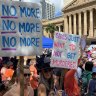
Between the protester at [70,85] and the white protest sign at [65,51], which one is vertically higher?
the white protest sign at [65,51]

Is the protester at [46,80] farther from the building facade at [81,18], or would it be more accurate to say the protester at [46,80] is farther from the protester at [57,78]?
the building facade at [81,18]

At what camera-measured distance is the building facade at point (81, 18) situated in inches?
2731

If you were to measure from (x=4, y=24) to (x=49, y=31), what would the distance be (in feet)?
282

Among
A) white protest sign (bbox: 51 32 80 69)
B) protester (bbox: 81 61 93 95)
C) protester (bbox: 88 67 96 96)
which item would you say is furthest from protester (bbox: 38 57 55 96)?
protester (bbox: 81 61 93 95)

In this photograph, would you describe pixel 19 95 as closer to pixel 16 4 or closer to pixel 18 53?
pixel 18 53

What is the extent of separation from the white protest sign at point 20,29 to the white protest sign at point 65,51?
2198 mm

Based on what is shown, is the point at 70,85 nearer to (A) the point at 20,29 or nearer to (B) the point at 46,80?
(B) the point at 46,80

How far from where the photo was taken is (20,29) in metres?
4.97

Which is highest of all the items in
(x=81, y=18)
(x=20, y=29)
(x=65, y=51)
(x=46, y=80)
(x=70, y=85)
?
(x=81, y=18)

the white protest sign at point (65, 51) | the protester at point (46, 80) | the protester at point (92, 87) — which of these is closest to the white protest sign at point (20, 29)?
the protester at point (46, 80)

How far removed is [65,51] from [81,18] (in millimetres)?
66267

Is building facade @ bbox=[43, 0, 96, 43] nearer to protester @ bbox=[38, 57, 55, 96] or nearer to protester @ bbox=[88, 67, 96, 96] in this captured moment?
protester @ bbox=[88, 67, 96, 96]

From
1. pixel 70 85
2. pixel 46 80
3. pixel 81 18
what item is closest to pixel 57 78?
pixel 70 85

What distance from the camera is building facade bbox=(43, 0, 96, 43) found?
69.4 meters
